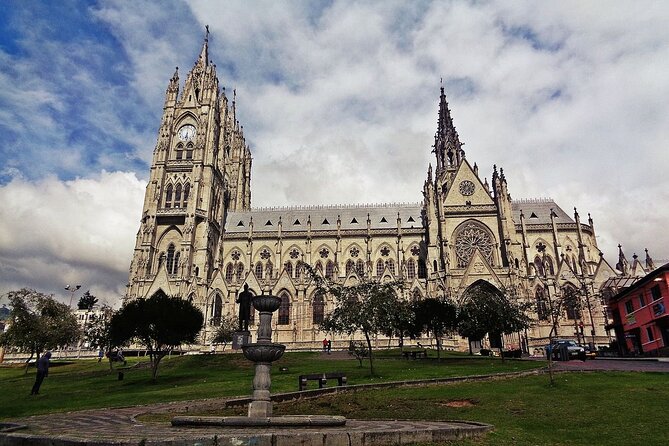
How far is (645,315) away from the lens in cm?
3966

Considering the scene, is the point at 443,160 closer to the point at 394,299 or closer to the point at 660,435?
the point at 394,299

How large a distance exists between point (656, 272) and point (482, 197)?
25897 mm

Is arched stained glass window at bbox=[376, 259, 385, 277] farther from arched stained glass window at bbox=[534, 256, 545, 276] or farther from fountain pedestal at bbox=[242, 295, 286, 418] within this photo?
fountain pedestal at bbox=[242, 295, 286, 418]

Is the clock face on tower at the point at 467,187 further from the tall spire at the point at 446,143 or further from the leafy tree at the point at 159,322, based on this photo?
the leafy tree at the point at 159,322

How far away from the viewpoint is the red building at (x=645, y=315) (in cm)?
3678

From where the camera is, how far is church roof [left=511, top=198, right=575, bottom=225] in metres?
65.8

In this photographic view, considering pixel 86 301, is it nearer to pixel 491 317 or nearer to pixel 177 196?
pixel 177 196

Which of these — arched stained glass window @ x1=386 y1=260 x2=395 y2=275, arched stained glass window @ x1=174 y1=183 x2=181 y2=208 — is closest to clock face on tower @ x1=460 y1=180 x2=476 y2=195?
arched stained glass window @ x1=386 y1=260 x2=395 y2=275

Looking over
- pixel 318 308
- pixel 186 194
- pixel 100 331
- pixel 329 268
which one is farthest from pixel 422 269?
pixel 100 331

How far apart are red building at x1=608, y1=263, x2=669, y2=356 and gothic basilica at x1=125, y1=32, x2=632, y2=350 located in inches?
222

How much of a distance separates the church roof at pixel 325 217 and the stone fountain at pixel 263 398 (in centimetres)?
5555

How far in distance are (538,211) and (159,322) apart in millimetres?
57694

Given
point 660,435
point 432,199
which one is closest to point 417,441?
point 660,435

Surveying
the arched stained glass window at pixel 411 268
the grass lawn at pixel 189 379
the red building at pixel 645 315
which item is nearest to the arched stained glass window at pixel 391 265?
the arched stained glass window at pixel 411 268
